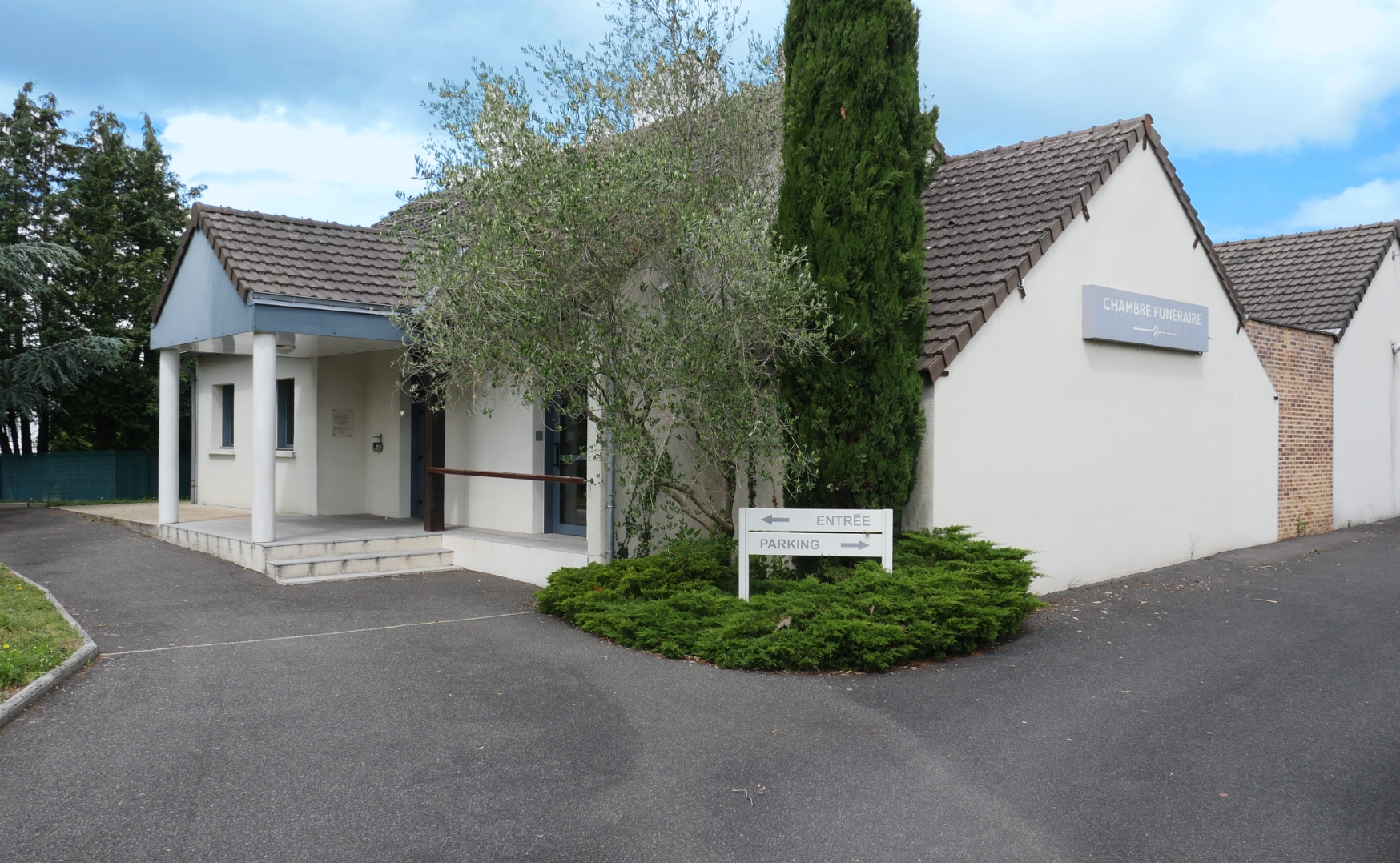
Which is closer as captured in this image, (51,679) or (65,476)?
(51,679)

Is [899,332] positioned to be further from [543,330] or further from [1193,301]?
[1193,301]

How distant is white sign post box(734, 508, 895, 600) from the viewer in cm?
843

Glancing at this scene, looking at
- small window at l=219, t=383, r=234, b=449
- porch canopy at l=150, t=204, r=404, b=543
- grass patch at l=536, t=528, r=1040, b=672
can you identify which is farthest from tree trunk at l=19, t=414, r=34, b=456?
grass patch at l=536, t=528, r=1040, b=672

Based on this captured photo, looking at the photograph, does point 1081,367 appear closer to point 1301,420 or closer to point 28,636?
point 1301,420

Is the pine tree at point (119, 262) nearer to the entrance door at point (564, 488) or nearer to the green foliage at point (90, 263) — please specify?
the green foliage at point (90, 263)

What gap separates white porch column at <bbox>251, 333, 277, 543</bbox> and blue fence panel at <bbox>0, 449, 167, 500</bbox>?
11941 mm

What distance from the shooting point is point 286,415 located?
16.5 meters

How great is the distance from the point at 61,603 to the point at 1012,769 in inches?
328

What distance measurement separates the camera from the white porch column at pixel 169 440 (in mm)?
13961

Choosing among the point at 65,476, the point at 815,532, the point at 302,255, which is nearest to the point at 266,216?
the point at 302,255

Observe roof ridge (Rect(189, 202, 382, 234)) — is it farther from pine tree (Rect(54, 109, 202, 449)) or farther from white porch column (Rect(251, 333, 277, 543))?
pine tree (Rect(54, 109, 202, 449))

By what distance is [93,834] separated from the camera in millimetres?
4383

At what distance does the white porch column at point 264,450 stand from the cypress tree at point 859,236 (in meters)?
5.68

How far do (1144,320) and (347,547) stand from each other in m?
9.23
